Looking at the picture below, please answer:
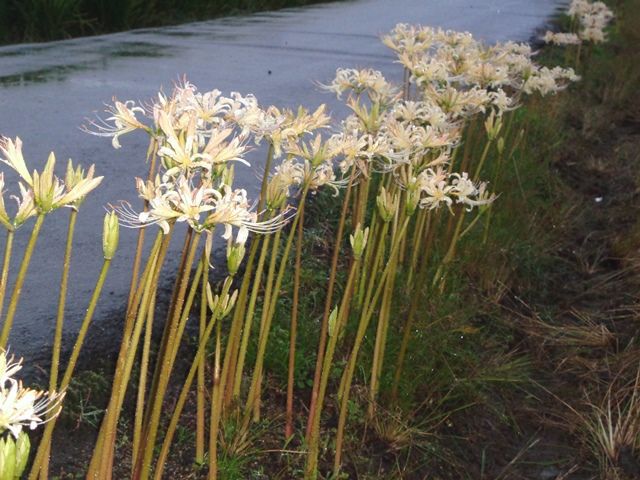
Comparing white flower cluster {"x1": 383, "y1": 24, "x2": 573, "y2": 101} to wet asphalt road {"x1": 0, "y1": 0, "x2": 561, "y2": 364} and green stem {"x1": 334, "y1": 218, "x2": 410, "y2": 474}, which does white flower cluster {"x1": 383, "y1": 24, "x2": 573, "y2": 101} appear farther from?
green stem {"x1": 334, "y1": 218, "x2": 410, "y2": 474}

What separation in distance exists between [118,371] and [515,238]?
3.01m

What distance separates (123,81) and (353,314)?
11.9 ft

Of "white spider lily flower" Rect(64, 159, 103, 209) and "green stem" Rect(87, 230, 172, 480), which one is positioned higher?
"white spider lily flower" Rect(64, 159, 103, 209)

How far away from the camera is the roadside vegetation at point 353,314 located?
1616 millimetres

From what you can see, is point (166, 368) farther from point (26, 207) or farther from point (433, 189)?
point (433, 189)

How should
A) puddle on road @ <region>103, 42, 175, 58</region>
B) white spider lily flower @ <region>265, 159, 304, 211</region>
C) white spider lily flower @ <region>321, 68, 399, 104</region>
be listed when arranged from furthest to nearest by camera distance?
1. puddle on road @ <region>103, 42, 175, 58</region>
2. white spider lily flower @ <region>321, 68, 399, 104</region>
3. white spider lily flower @ <region>265, 159, 304, 211</region>

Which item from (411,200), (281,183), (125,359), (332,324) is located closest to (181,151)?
(125,359)

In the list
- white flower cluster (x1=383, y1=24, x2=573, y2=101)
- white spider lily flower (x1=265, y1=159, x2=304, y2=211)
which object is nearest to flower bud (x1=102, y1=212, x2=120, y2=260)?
white spider lily flower (x1=265, y1=159, x2=304, y2=211)

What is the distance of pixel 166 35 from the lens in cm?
891

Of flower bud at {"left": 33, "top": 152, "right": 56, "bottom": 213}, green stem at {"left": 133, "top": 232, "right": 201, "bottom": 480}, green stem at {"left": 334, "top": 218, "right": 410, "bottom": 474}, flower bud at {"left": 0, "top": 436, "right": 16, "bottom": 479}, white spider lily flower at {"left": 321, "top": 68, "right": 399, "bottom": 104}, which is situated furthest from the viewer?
white spider lily flower at {"left": 321, "top": 68, "right": 399, "bottom": 104}

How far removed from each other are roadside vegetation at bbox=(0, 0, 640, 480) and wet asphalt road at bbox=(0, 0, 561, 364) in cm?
18

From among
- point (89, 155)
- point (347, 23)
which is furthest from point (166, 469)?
point (347, 23)

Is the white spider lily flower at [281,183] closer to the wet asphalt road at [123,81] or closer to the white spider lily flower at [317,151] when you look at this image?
the white spider lily flower at [317,151]

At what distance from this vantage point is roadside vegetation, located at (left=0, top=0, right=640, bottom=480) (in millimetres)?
1616
